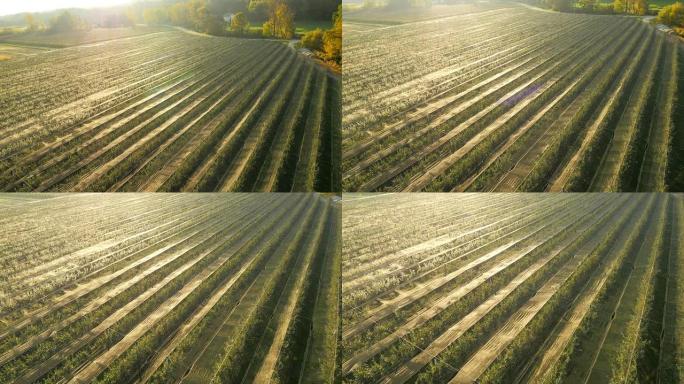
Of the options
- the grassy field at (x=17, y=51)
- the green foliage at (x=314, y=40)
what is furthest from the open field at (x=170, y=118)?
the green foliage at (x=314, y=40)

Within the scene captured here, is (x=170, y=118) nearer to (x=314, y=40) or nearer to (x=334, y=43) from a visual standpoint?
(x=314, y=40)

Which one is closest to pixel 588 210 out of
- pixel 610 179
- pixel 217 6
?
pixel 610 179

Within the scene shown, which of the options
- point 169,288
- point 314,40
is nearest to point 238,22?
point 314,40

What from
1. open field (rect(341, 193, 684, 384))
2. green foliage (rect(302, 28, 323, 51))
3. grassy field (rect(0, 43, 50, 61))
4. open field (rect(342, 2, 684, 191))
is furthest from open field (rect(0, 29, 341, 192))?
open field (rect(341, 193, 684, 384))

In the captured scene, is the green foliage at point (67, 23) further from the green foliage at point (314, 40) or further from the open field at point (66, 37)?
the green foliage at point (314, 40)

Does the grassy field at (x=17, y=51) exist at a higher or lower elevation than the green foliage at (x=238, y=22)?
lower

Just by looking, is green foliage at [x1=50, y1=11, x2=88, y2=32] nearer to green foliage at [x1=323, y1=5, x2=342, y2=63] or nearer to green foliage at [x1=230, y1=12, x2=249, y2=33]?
green foliage at [x1=230, y1=12, x2=249, y2=33]
